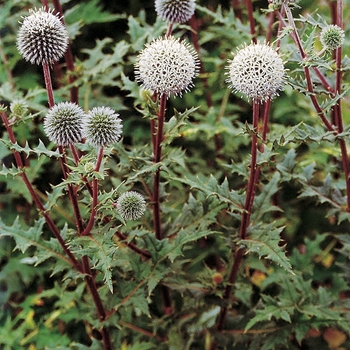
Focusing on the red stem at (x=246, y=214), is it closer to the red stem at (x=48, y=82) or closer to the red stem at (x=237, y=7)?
the red stem at (x=48, y=82)

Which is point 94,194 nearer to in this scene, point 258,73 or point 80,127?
Answer: point 80,127

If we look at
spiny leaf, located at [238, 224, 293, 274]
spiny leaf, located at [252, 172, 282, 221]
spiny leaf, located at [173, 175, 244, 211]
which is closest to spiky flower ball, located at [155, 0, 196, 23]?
spiny leaf, located at [173, 175, 244, 211]

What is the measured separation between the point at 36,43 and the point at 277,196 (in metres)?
1.67

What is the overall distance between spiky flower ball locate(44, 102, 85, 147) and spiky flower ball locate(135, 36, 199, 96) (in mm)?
304

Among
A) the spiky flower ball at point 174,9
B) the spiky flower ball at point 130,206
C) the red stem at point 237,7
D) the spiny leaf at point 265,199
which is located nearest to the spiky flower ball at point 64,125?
the spiky flower ball at point 130,206

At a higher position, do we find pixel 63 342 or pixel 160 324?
pixel 160 324

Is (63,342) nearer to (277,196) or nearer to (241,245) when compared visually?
(241,245)

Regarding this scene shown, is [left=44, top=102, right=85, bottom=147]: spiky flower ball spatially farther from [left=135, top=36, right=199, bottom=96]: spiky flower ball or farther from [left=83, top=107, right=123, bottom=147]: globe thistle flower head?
[left=135, top=36, right=199, bottom=96]: spiky flower ball

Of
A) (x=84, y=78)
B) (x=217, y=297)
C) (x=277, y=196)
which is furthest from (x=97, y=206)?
(x=277, y=196)

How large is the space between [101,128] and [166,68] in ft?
1.10

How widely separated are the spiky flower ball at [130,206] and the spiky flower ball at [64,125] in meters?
0.30

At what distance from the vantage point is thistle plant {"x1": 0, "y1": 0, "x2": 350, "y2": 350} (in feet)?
6.18

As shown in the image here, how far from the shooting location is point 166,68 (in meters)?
1.86

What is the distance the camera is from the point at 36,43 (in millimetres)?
1949
